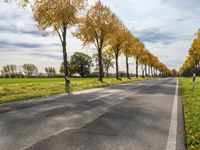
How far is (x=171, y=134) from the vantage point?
5.75m

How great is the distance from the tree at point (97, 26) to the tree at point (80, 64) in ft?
238

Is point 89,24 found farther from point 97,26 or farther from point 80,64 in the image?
point 80,64

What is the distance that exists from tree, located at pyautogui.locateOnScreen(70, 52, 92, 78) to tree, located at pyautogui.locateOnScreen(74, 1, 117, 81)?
72.5m

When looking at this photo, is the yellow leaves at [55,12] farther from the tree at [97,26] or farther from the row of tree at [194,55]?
the row of tree at [194,55]

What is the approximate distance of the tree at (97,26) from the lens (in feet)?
122

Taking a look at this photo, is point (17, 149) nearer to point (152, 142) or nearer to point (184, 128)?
point (152, 142)

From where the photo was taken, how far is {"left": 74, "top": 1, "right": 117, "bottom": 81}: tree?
3728 cm

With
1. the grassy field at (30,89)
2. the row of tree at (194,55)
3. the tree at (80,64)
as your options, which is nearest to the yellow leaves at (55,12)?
the grassy field at (30,89)

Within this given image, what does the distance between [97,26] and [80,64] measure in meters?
75.0

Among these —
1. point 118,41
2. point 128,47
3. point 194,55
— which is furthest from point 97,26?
point 194,55

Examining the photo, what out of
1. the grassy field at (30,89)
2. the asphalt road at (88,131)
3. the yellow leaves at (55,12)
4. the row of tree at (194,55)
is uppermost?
the yellow leaves at (55,12)

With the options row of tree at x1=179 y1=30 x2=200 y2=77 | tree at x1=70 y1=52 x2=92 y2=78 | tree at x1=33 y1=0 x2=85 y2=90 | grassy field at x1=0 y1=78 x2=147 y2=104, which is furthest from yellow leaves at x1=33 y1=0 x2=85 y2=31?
tree at x1=70 y1=52 x2=92 y2=78

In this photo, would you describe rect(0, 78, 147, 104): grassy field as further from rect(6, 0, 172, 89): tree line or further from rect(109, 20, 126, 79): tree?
rect(109, 20, 126, 79): tree

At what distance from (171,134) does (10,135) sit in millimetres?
3914
